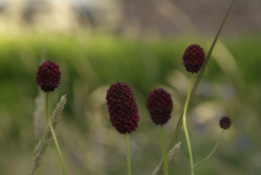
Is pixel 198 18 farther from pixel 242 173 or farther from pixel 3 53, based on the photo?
pixel 242 173

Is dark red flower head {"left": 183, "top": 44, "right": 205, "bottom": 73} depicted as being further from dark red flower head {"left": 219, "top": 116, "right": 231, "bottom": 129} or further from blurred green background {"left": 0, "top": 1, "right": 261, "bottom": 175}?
blurred green background {"left": 0, "top": 1, "right": 261, "bottom": 175}

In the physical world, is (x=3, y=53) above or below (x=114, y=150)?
below

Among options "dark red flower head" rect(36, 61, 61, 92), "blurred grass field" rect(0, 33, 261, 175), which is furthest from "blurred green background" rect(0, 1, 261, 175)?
"dark red flower head" rect(36, 61, 61, 92)

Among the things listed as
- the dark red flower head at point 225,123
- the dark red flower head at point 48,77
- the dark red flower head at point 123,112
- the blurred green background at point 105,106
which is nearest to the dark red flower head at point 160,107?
the dark red flower head at point 123,112

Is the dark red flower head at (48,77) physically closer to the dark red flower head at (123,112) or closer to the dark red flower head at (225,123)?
the dark red flower head at (123,112)

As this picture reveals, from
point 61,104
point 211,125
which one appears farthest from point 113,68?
point 61,104
